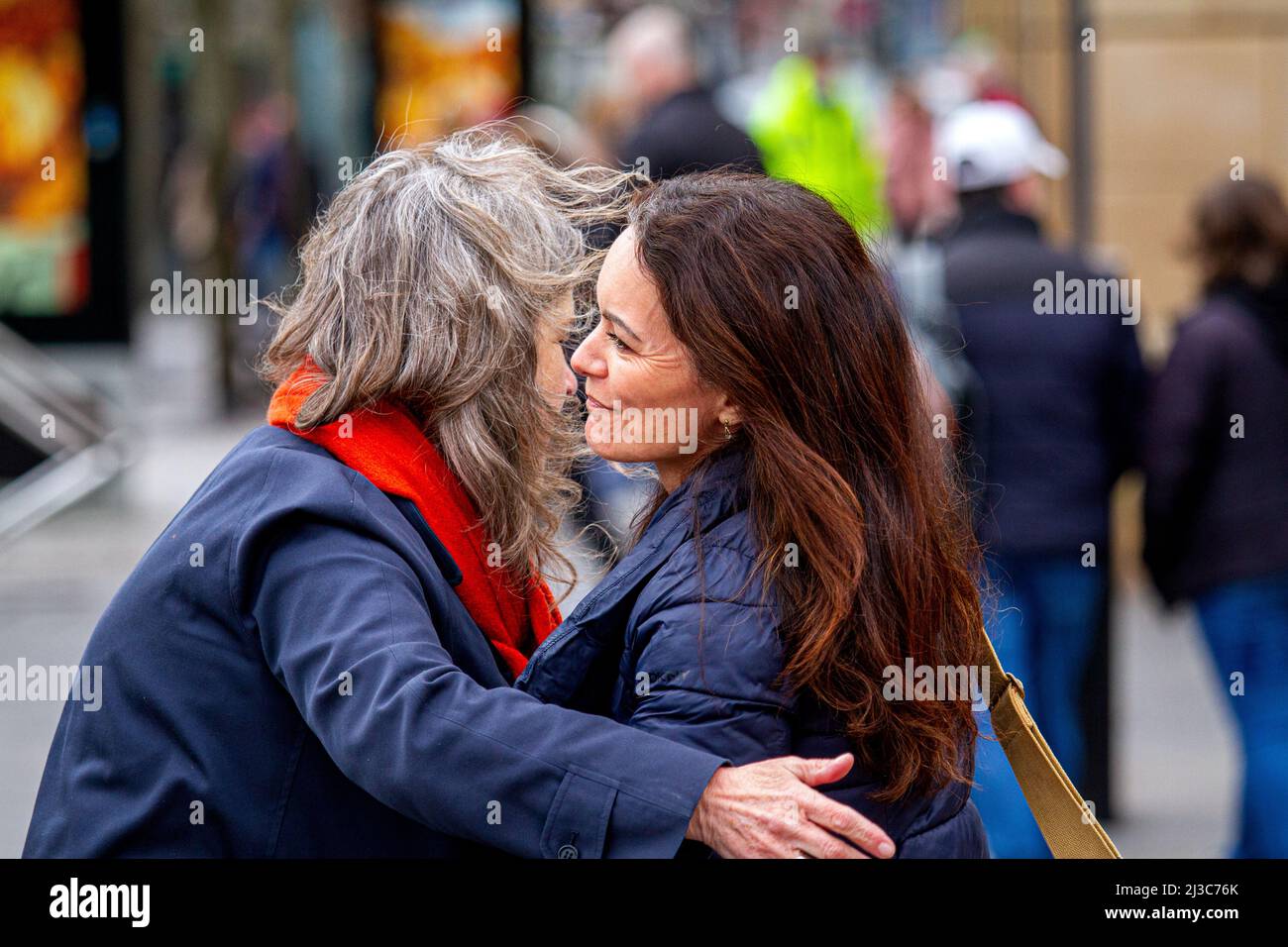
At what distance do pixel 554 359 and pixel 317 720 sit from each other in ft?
2.14

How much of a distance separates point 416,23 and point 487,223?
971cm

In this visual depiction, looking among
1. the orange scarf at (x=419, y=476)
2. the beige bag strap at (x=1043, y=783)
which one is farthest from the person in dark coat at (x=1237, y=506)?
the orange scarf at (x=419, y=476)

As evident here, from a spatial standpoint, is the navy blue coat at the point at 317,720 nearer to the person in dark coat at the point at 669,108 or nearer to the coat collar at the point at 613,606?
the coat collar at the point at 613,606

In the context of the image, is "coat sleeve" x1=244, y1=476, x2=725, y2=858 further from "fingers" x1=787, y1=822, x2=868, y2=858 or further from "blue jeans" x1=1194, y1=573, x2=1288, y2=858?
"blue jeans" x1=1194, y1=573, x2=1288, y2=858

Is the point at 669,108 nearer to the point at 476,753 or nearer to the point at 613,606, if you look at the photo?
the point at 613,606

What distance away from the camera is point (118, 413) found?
9570 mm

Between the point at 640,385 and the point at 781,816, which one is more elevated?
the point at 640,385

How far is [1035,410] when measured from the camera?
16.9 feet

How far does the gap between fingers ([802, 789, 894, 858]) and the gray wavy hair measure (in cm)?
62

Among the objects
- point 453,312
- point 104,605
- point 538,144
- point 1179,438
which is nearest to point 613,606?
point 453,312

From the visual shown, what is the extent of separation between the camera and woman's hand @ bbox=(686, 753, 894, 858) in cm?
186

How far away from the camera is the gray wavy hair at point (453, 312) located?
222cm

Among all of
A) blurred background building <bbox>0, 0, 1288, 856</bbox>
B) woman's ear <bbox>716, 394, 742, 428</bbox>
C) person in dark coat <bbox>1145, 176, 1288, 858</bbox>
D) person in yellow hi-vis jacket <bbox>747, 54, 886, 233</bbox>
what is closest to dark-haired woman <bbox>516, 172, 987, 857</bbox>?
woman's ear <bbox>716, 394, 742, 428</bbox>

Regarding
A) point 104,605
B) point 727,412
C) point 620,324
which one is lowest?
point 104,605
